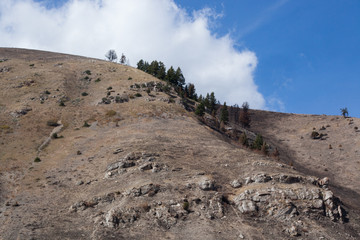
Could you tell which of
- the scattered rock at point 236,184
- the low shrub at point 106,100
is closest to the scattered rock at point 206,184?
the scattered rock at point 236,184

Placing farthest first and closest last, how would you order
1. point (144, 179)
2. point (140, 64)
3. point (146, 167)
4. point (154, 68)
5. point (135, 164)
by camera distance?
point (140, 64)
point (154, 68)
point (135, 164)
point (146, 167)
point (144, 179)

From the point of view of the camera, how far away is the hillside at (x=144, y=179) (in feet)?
99.5

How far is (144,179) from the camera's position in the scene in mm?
37406

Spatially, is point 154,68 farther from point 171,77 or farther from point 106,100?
point 106,100

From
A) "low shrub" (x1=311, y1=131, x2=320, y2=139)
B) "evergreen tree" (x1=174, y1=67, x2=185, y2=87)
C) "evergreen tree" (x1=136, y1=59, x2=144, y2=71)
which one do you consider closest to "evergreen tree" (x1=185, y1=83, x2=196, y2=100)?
"evergreen tree" (x1=174, y1=67, x2=185, y2=87)

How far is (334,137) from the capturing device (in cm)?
9231

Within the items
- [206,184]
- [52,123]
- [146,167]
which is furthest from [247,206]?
[52,123]

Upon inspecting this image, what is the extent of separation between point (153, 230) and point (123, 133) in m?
29.4

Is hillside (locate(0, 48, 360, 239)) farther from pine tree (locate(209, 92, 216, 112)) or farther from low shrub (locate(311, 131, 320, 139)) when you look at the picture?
pine tree (locate(209, 92, 216, 112))

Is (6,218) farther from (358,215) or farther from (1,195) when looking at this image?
(358,215)

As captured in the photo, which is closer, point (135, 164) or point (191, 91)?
point (135, 164)

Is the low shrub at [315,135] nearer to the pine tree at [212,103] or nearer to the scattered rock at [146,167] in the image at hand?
the pine tree at [212,103]

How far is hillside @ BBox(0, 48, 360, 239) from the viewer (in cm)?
3033

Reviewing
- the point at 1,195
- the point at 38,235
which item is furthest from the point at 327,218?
the point at 1,195
